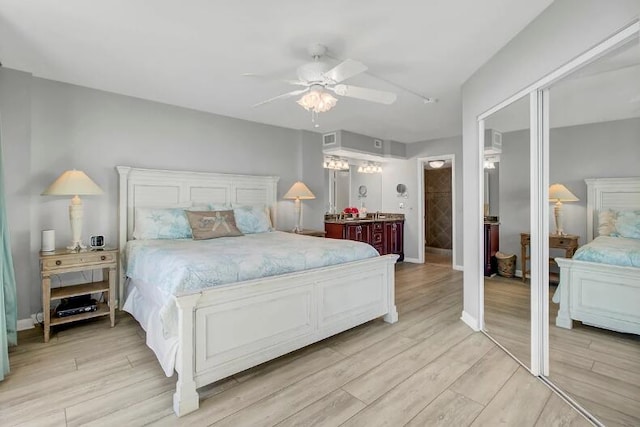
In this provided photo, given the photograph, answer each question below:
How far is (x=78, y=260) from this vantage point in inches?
119

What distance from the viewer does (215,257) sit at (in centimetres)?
236

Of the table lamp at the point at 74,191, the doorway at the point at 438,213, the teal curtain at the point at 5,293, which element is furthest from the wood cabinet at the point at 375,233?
the teal curtain at the point at 5,293

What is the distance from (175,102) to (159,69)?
3.27 feet

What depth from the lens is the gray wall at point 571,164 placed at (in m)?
1.74

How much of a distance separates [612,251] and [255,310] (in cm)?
230

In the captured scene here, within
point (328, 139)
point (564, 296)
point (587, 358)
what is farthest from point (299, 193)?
point (587, 358)

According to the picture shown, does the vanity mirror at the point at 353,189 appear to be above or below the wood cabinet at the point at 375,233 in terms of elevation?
above

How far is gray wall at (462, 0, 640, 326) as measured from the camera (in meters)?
1.66

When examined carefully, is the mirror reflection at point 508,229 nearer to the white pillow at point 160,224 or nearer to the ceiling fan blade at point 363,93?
the ceiling fan blade at point 363,93

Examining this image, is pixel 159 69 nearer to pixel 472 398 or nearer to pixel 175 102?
pixel 175 102

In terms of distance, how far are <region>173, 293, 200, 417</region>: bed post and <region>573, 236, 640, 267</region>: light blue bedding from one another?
2490 millimetres

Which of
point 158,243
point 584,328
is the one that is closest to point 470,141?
point 584,328

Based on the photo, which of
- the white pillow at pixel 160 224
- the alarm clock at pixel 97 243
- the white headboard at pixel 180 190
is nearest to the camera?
the alarm clock at pixel 97 243

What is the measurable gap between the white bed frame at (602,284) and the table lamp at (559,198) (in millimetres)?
116
